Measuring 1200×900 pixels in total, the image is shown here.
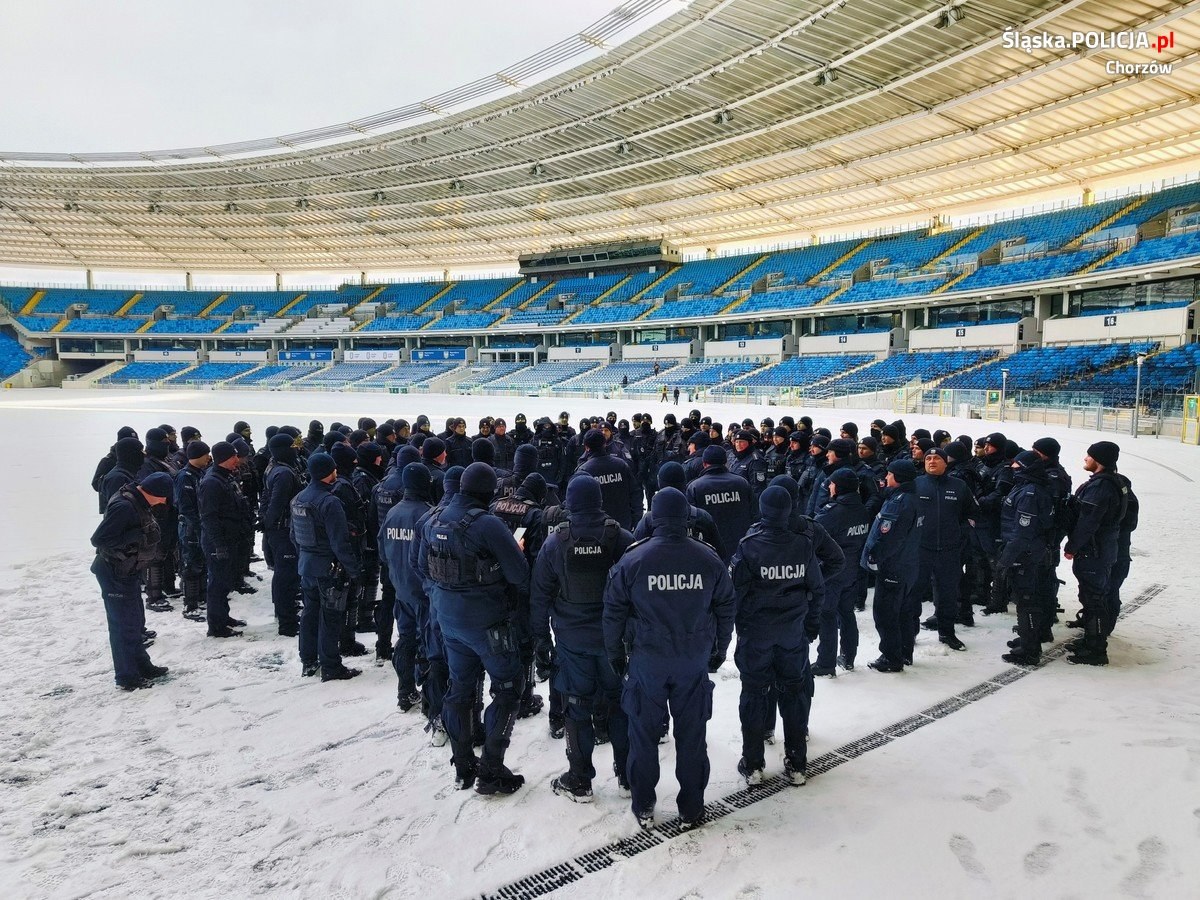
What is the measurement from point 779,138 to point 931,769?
36.0 meters

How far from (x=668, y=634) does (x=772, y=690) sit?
1.11 meters

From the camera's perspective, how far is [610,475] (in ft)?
25.4

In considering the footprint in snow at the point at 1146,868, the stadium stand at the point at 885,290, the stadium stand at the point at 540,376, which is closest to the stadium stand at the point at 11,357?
the stadium stand at the point at 540,376

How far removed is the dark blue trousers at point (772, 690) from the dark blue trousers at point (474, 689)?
1.33 m

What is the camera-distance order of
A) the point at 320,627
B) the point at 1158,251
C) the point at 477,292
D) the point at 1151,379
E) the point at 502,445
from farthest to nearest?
1. the point at 477,292
2. the point at 1158,251
3. the point at 1151,379
4. the point at 502,445
5. the point at 320,627

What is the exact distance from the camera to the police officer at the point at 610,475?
7.33 m

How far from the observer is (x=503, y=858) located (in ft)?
10.9

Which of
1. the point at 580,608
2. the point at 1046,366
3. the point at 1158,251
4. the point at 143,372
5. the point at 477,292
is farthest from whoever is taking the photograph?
the point at 477,292

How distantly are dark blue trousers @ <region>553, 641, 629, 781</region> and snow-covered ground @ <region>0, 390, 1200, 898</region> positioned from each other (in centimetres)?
30

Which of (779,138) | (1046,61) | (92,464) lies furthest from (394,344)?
(1046,61)

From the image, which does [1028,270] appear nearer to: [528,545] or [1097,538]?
[1097,538]

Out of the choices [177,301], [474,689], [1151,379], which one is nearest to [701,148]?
[1151,379]

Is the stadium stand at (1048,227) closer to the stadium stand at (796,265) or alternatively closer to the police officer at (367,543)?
the stadium stand at (796,265)

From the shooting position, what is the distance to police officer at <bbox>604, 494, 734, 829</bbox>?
3.35 meters
